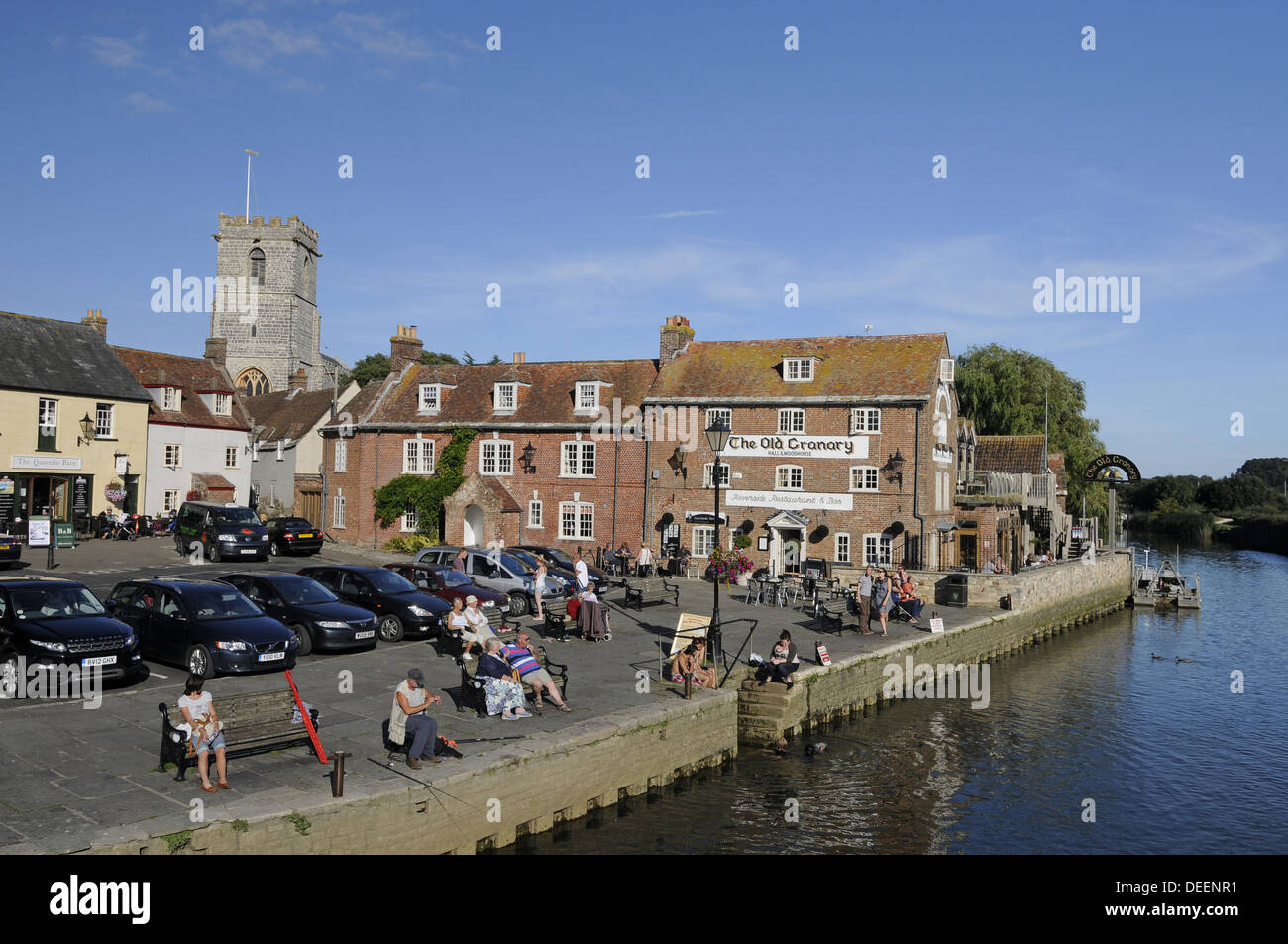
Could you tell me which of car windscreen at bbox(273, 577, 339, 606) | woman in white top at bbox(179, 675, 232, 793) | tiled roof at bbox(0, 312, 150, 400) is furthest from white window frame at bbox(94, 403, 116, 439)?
woman in white top at bbox(179, 675, 232, 793)

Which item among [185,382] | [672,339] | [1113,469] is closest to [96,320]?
[185,382]

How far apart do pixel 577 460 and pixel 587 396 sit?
2.89 meters

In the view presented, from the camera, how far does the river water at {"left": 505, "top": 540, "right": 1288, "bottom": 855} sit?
1455 cm

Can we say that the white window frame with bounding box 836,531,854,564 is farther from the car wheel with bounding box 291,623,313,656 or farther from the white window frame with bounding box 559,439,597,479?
the car wheel with bounding box 291,623,313,656

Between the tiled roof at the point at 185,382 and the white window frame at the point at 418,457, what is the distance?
9.53 metres

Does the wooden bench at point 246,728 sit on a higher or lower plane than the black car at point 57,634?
lower

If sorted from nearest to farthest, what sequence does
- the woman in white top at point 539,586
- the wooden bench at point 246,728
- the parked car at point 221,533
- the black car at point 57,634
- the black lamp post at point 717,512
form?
the wooden bench at point 246,728
the black car at point 57,634
the black lamp post at point 717,512
the woman in white top at point 539,586
the parked car at point 221,533

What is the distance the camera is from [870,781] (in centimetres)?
1730

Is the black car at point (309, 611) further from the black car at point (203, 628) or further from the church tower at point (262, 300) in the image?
the church tower at point (262, 300)

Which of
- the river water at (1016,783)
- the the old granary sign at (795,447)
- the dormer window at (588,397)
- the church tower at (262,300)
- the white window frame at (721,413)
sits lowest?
the river water at (1016,783)

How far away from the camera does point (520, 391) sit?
42.3 metres

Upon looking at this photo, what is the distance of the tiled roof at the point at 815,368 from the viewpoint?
3566 cm

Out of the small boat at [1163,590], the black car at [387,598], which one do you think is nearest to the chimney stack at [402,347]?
the black car at [387,598]
